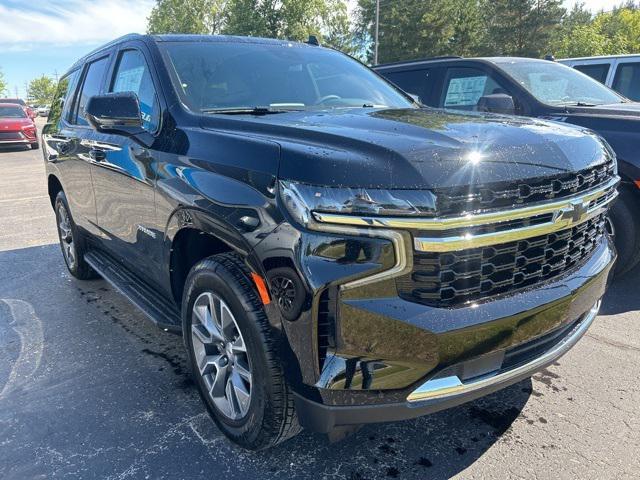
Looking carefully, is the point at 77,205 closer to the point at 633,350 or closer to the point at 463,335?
the point at 463,335

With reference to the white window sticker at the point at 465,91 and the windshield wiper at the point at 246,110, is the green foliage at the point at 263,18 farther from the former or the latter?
the windshield wiper at the point at 246,110

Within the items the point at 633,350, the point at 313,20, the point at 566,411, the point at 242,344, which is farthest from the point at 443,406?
the point at 313,20

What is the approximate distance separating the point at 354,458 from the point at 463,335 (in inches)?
35.6

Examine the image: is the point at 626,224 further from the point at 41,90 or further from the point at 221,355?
the point at 41,90

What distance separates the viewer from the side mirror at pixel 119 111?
2.70m

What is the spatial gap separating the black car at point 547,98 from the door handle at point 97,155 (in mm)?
2883

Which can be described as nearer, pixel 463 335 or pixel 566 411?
pixel 463 335

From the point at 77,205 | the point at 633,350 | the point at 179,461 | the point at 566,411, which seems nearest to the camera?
the point at 179,461

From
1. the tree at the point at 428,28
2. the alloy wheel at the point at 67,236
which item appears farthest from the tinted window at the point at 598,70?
the tree at the point at 428,28

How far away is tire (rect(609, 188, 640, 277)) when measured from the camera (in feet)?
12.8

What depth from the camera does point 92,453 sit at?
2.39 meters

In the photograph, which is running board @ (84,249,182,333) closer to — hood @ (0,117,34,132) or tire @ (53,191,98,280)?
→ tire @ (53,191,98,280)

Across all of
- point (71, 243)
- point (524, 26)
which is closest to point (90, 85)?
point (71, 243)

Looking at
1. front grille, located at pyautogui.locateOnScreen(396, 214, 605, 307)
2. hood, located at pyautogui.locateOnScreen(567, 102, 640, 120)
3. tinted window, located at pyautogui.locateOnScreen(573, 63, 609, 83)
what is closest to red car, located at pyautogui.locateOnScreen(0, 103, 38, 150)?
tinted window, located at pyautogui.locateOnScreen(573, 63, 609, 83)
